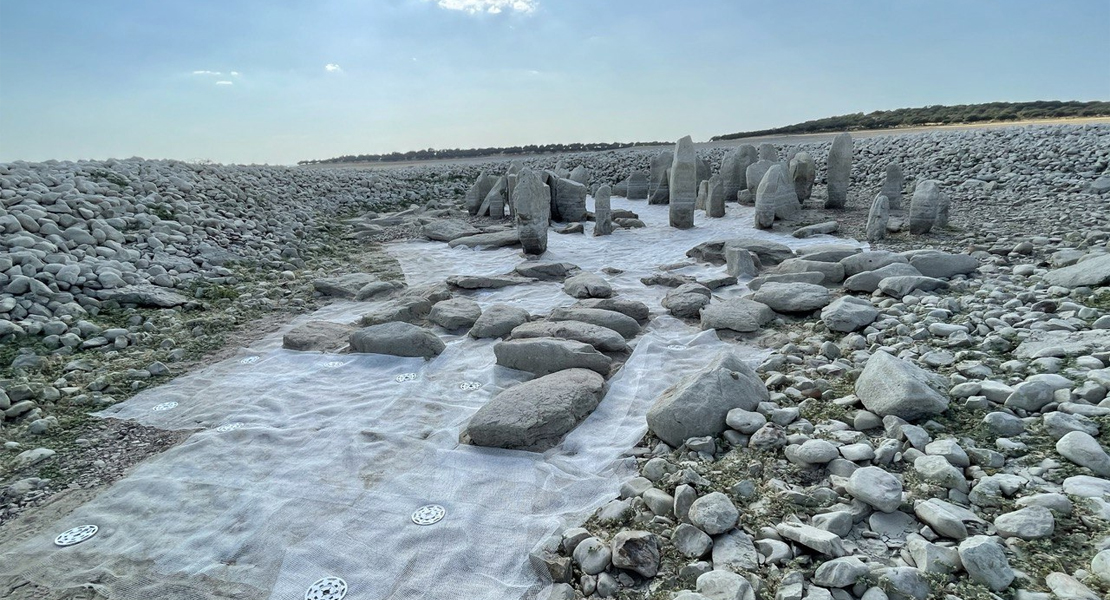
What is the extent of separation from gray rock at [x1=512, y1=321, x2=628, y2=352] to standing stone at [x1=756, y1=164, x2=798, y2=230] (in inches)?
283

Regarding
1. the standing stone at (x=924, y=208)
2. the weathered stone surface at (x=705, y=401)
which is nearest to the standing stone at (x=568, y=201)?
the standing stone at (x=924, y=208)

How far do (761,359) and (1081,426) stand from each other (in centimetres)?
230

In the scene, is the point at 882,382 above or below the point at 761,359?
above

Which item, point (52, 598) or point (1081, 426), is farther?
point (1081, 426)

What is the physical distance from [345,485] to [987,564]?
3491 millimetres

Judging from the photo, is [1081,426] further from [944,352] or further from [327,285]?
[327,285]

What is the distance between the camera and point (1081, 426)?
10.4 ft

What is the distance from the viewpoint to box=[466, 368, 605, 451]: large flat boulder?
402 centimetres

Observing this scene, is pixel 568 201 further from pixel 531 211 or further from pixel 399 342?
pixel 399 342

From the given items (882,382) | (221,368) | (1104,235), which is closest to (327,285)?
(221,368)

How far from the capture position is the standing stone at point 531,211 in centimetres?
1064

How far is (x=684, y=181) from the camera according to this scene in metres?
12.5

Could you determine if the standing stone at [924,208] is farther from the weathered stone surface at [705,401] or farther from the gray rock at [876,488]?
the gray rock at [876,488]

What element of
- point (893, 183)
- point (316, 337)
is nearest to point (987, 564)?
point (316, 337)
